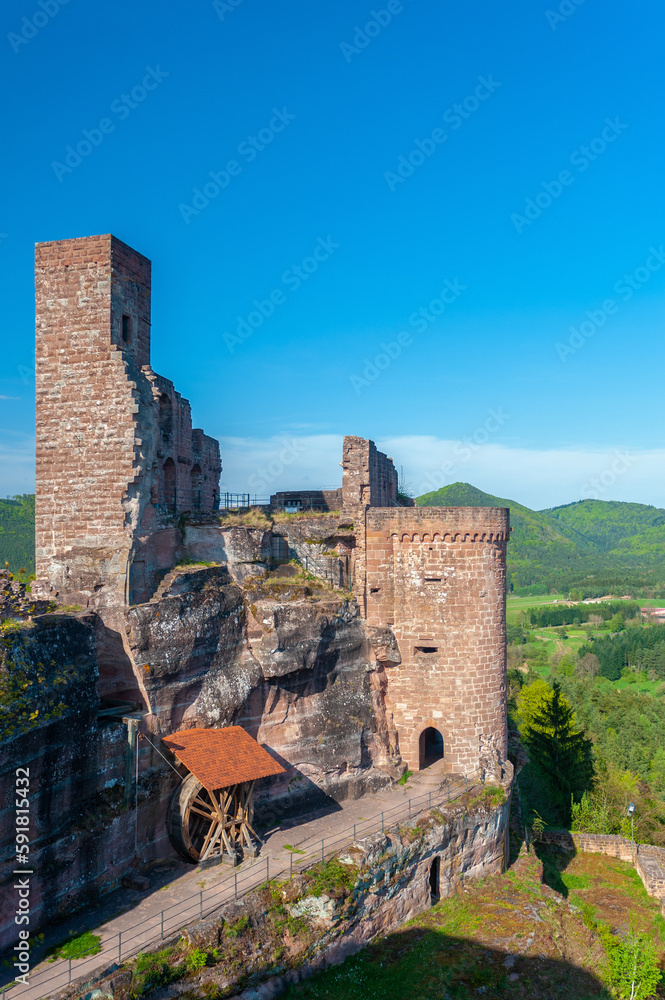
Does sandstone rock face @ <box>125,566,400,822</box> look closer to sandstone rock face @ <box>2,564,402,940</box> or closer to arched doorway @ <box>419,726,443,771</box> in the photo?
sandstone rock face @ <box>2,564,402,940</box>

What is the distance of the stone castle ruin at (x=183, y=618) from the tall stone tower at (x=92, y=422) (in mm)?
50

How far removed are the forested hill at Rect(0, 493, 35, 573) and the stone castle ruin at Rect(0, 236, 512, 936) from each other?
5064 centimetres

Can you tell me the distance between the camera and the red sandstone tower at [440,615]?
21219 mm

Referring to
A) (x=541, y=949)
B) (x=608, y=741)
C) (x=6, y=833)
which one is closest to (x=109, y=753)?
(x=6, y=833)

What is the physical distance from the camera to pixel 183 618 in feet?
56.9

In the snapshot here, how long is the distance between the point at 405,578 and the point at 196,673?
7174mm

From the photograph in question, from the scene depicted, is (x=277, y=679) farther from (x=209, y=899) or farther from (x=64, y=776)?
(x=64, y=776)

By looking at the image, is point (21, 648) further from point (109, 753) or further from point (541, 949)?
point (541, 949)

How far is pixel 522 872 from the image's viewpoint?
68.4 feet

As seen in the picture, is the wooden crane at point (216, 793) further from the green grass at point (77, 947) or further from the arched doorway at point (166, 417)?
the arched doorway at point (166, 417)

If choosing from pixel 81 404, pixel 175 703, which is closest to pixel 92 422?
pixel 81 404

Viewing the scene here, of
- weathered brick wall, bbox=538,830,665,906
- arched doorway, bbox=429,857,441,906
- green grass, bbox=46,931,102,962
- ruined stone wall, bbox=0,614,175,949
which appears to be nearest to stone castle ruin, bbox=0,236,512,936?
ruined stone wall, bbox=0,614,175,949

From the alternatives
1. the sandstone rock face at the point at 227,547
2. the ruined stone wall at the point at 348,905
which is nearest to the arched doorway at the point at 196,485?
the sandstone rock face at the point at 227,547

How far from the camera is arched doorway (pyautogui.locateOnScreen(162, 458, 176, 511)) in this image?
21.5m
